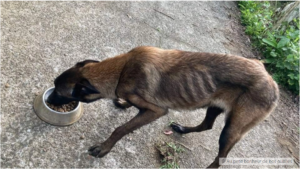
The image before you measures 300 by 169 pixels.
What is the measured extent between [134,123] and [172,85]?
0.62 m

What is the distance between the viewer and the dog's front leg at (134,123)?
3597 millimetres

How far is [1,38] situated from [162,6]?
11.5 feet

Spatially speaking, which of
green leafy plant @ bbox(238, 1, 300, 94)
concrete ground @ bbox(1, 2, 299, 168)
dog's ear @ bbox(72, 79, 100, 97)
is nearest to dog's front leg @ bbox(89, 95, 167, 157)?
concrete ground @ bbox(1, 2, 299, 168)

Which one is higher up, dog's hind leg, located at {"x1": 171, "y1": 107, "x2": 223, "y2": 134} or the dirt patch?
dog's hind leg, located at {"x1": 171, "y1": 107, "x2": 223, "y2": 134}

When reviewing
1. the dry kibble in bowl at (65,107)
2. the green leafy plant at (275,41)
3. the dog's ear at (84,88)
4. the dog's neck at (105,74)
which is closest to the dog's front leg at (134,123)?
the dog's neck at (105,74)

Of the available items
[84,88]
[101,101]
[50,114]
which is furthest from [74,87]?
[101,101]

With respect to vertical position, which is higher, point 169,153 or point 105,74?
point 105,74

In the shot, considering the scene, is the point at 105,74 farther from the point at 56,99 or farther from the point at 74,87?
the point at 56,99

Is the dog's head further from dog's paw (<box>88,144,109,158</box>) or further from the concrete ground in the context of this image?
dog's paw (<box>88,144,109,158</box>)

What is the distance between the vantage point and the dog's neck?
3.50 m

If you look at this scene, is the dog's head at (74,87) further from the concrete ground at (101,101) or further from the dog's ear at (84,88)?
the concrete ground at (101,101)

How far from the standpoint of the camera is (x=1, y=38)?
4.43m

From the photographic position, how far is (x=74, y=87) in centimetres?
346

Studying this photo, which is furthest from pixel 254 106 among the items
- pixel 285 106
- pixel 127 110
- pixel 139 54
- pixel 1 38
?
pixel 1 38
